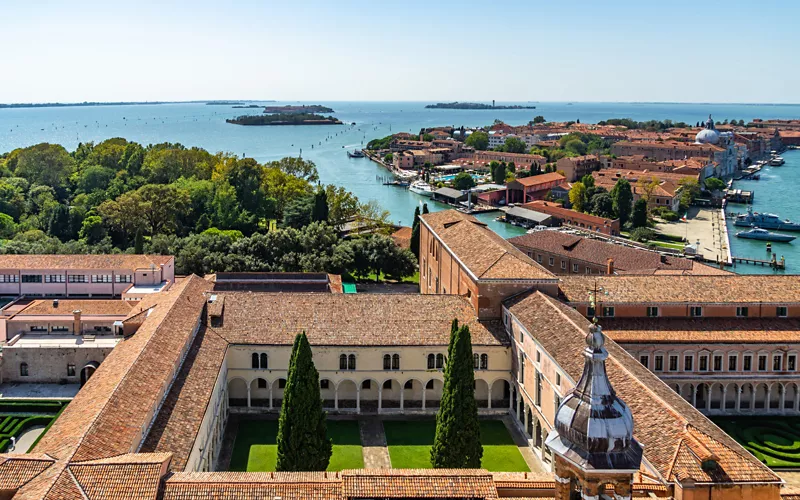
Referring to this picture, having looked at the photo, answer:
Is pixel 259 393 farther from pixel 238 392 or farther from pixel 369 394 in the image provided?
pixel 369 394

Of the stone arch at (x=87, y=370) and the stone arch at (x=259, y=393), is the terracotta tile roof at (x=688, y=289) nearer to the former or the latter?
the stone arch at (x=259, y=393)

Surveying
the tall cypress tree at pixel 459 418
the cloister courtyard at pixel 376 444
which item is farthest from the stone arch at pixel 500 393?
the tall cypress tree at pixel 459 418

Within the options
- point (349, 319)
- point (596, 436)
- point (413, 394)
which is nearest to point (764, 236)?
point (413, 394)

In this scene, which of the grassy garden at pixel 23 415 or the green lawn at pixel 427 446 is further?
the grassy garden at pixel 23 415

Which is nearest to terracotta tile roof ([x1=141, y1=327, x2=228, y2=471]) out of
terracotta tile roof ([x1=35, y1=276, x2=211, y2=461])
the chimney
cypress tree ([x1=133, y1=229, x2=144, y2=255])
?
terracotta tile roof ([x1=35, y1=276, x2=211, y2=461])

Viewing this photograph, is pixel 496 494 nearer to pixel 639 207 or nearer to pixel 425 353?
pixel 425 353

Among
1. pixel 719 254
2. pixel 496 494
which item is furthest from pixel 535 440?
pixel 719 254

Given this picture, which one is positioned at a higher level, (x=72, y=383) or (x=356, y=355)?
(x=356, y=355)
